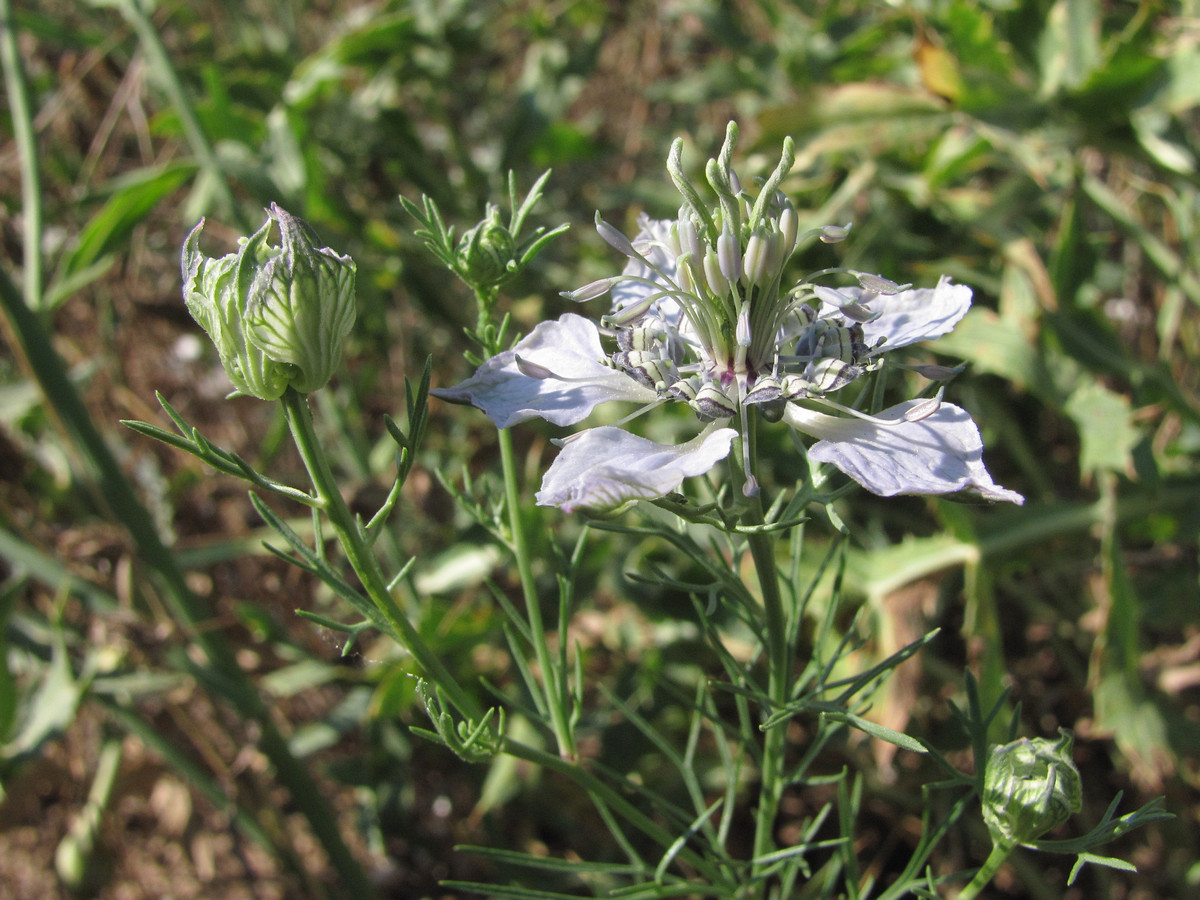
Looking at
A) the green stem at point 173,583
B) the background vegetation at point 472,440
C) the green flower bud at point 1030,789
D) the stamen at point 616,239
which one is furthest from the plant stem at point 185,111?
the green flower bud at point 1030,789

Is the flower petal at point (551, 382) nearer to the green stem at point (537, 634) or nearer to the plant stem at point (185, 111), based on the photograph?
the green stem at point (537, 634)

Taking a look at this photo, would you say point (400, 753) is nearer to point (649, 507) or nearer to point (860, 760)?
point (860, 760)

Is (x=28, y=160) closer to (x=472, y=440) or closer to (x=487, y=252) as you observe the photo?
(x=472, y=440)

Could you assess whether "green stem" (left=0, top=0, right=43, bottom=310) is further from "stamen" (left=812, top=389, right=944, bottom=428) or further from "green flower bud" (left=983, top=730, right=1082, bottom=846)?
"green flower bud" (left=983, top=730, right=1082, bottom=846)

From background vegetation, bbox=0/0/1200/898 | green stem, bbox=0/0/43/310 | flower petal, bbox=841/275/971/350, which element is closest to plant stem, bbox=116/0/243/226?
background vegetation, bbox=0/0/1200/898

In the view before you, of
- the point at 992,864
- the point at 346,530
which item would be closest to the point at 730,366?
the point at 346,530

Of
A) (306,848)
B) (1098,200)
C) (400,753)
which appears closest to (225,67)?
(400,753)


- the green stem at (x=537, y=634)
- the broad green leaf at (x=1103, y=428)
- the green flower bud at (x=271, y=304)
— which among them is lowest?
the broad green leaf at (x=1103, y=428)
